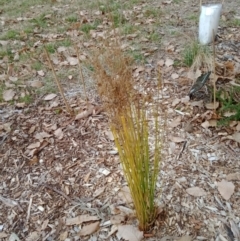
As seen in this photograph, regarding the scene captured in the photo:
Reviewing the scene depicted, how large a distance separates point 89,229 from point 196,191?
54 cm

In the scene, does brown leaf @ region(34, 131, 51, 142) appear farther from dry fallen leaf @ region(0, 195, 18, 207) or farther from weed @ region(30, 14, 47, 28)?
weed @ region(30, 14, 47, 28)

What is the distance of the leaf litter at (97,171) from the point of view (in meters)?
1.52

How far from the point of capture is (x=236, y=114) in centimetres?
189

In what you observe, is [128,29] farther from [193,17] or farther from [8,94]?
[8,94]

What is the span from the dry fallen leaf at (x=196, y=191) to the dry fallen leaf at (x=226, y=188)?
3.4 inches

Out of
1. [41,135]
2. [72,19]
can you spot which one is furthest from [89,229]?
[72,19]

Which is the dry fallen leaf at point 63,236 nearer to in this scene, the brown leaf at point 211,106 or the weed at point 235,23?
the brown leaf at point 211,106

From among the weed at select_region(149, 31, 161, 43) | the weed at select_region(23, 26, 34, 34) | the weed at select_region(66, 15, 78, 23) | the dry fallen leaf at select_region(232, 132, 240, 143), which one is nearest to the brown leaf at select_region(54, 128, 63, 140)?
the dry fallen leaf at select_region(232, 132, 240, 143)

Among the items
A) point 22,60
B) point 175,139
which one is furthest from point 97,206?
point 22,60

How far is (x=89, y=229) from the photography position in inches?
59.6

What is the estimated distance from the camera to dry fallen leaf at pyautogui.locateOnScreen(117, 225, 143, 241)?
144cm

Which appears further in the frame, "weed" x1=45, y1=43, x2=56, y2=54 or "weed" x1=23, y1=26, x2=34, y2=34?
"weed" x1=23, y1=26, x2=34, y2=34

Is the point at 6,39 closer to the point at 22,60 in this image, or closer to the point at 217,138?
the point at 22,60

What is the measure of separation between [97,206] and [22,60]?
165 centimetres
